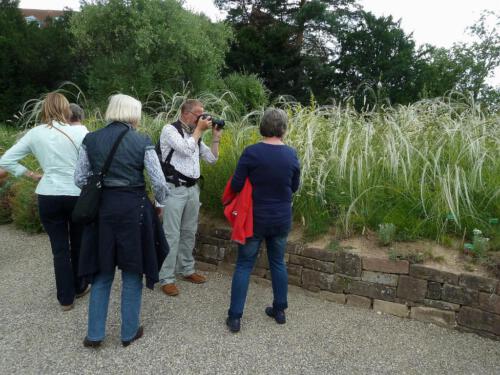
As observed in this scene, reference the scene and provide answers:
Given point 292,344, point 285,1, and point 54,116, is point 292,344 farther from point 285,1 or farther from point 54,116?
point 285,1

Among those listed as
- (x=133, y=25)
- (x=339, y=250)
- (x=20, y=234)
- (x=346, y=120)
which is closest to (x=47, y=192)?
(x=339, y=250)

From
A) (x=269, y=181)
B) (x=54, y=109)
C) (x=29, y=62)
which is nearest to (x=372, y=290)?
(x=269, y=181)

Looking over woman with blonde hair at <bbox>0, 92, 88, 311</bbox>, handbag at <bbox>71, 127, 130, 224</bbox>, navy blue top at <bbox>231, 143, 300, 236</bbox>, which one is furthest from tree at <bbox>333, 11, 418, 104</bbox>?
handbag at <bbox>71, 127, 130, 224</bbox>

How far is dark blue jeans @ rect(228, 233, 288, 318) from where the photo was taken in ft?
9.35

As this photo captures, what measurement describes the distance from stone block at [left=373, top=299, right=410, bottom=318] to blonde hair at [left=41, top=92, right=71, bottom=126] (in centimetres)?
274

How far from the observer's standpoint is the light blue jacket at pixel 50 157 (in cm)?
293

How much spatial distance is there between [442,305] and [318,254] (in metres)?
0.98

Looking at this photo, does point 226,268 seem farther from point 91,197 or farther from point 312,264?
point 91,197

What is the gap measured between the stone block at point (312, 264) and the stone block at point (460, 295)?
2.80 ft

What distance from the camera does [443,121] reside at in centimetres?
453

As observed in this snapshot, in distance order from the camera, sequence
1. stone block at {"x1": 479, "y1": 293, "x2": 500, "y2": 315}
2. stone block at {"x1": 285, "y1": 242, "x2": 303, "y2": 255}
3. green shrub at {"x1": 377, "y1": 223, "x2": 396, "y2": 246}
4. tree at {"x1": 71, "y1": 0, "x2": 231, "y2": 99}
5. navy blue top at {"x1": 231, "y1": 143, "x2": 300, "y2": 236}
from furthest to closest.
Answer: tree at {"x1": 71, "y1": 0, "x2": 231, "y2": 99} → stone block at {"x1": 285, "y1": 242, "x2": 303, "y2": 255} → green shrub at {"x1": 377, "y1": 223, "x2": 396, "y2": 246} → stone block at {"x1": 479, "y1": 293, "x2": 500, "y2": 315} → navy blue top at {"x1": 231, "y1": 143, "x2": 300, "y2": 236}

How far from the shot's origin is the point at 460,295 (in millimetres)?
2959

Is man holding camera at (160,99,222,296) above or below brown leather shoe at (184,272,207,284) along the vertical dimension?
above

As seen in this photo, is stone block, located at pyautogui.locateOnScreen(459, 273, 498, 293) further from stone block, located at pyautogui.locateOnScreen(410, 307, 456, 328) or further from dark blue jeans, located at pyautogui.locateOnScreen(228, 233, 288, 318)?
dark blue jeans, located at pyautogui.locateOnScreen(228, 233, 288, 318)
